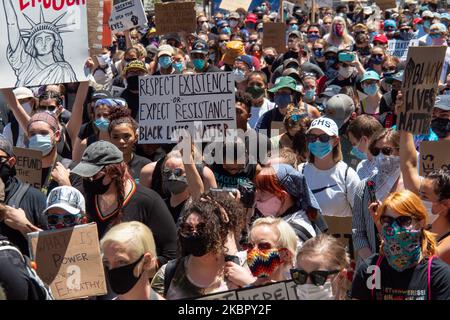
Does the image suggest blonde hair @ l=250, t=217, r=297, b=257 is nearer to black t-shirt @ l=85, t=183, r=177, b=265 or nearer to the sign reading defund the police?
black t-shirt @ l=85, t=183, r=177, b=265

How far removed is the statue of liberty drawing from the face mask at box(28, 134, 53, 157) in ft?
2.78

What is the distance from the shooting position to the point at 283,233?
465 centimetres

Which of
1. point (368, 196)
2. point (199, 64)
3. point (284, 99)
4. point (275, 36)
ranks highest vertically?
point (368, 196)

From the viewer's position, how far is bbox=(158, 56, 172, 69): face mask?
11.8m

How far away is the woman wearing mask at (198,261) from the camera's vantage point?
4504mm

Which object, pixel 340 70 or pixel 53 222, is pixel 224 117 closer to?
pixel 53 222

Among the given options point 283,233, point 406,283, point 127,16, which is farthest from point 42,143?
point 127,16

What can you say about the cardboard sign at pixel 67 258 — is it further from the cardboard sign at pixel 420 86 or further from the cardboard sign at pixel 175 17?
the cardboard sign at pixel 175 17

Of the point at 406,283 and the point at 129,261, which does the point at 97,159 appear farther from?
the point at 406,283

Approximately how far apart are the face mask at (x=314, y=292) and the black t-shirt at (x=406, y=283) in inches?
7.8

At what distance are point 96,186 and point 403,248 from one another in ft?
6.21

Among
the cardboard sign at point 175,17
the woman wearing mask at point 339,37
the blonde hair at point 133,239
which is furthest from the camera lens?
the woman wearing mask at point 339,37

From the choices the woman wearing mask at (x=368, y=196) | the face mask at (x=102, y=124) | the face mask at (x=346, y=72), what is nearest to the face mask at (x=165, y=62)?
the face mask at (x=346, y=72)

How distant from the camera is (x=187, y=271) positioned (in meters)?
4.57
